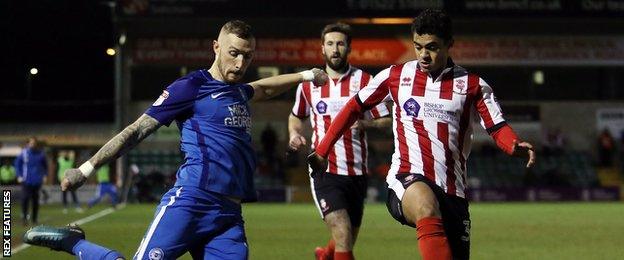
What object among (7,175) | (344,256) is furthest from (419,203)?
(7,175)

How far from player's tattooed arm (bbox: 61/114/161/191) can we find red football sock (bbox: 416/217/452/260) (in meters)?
1.81

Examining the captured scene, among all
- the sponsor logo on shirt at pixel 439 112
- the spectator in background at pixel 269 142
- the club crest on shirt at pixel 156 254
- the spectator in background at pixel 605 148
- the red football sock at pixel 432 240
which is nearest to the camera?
the club crest on shirt at pixel 156 254

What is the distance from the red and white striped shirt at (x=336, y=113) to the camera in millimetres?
9719

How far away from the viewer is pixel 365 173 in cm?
984

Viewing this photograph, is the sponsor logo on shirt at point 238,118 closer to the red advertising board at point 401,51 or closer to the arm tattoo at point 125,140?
the arm tattoo at point 125,140

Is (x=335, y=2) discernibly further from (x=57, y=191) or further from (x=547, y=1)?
(x=57, y=191)

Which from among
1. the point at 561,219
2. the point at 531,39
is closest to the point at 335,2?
the point at 531,39

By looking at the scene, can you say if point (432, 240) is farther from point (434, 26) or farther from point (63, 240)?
point (63, 240)

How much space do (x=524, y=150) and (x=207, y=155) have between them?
2094 mm

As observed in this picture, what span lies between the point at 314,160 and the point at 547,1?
26.9 m

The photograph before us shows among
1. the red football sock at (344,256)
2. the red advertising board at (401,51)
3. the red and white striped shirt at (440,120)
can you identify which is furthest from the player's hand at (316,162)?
the red advertising board at (401,51)

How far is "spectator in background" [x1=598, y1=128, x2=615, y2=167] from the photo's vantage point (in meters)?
36.8

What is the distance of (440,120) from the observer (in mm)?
7266

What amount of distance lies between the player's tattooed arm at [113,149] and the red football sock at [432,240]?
5.93 ft
